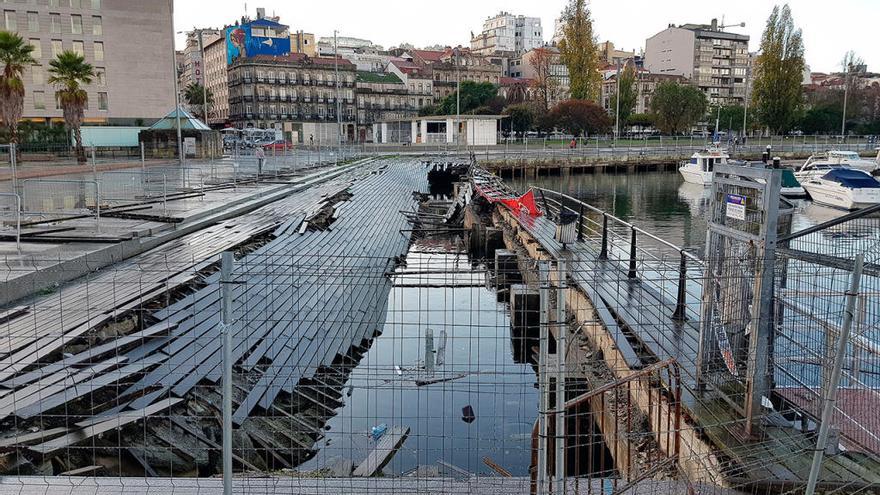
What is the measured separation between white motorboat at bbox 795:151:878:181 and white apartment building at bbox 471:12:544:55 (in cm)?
11905

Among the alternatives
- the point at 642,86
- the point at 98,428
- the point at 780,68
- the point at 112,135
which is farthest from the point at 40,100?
the point at 642,86

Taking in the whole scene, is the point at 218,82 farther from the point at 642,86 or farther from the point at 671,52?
the point at 671,52

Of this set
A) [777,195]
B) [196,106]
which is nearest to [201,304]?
[777,195]

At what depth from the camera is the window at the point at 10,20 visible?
49531 mm

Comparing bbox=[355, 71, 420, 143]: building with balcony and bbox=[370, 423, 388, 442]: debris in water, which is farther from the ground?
bbox=[355, 71, 420, 143]: building with balcony

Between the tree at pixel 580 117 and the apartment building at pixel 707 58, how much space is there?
167ft

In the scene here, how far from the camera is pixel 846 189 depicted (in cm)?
3388

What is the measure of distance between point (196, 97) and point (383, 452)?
97.5m

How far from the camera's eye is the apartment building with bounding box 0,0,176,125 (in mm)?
50969

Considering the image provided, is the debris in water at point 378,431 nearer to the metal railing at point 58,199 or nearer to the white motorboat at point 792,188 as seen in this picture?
the metal railing at point 58,199

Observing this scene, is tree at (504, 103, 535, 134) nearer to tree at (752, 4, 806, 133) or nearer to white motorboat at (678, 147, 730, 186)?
tree at (752, 4, 806, 133)

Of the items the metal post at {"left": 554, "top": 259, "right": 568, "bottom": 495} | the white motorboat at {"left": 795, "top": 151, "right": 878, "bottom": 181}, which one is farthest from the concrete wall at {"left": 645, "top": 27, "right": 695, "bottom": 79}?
the metal post at {"left": 554, "top": 259, "right": 568, "bottom": 495}

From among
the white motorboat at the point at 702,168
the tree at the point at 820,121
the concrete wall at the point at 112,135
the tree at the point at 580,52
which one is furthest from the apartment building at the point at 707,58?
the concrete wall at the point at 112,135

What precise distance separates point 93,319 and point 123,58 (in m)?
51.9
